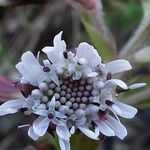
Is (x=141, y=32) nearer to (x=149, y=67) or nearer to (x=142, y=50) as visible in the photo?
(x=142, y=50)

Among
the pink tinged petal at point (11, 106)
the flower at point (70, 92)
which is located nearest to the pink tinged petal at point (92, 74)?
the flower at point (70, 92)

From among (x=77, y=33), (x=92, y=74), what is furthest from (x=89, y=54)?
(x=77, y=33)

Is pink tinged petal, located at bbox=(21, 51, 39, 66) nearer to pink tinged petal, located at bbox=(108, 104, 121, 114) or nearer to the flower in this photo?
the flower

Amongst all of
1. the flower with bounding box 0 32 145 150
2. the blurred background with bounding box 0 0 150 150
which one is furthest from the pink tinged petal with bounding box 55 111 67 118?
the blurred background with bounding box 0 0 150 150

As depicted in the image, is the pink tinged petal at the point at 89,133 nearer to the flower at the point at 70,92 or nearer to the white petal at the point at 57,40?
the flower at the point at 70,92

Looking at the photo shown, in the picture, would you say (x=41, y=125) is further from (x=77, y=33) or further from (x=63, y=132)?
(x=77, y=33)

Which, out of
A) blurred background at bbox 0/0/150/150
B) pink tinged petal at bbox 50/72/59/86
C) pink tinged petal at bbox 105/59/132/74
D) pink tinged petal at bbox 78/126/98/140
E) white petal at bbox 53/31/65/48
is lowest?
blurred background at bbox 0/0/150/150

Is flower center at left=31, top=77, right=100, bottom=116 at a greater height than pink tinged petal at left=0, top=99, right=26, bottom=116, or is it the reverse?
pink tinged petal at left=0, top=99, right=26, bottom=116
